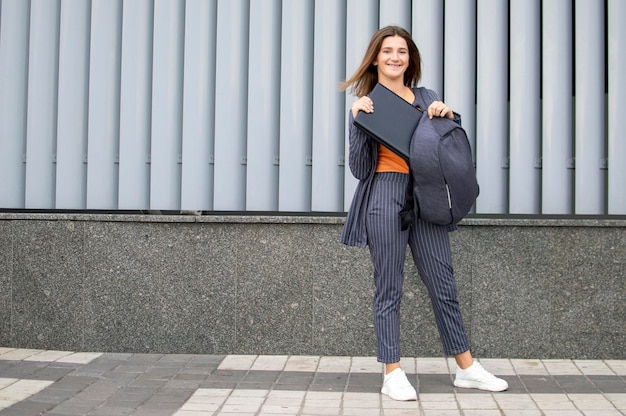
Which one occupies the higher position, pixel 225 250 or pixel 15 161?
pixel 15 161

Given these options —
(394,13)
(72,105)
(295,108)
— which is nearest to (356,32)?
(394,13)

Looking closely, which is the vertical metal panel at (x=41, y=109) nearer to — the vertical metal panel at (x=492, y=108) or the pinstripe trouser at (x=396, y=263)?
the pinstripe trouser at (x=396, y=263)

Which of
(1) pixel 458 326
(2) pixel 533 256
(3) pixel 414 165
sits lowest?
(1) pixel 458 326

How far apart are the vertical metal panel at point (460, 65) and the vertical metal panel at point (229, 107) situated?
1.39 meters

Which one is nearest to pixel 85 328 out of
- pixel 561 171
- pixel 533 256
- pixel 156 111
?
pixel 156 111

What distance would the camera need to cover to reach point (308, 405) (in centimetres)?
392

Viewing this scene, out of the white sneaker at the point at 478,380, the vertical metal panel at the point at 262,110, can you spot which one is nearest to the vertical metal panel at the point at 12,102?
the vertical metal panel at the point at 262,110

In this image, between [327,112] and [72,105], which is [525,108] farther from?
[72,105]

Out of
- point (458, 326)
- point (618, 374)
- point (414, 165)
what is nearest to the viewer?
point (414, 165)

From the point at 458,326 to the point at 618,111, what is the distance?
6.39 ft

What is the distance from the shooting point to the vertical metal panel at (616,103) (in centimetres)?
502

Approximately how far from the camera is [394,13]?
5211 mm

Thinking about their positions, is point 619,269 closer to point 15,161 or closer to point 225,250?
point 225,250

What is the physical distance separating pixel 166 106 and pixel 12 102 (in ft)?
3.73
